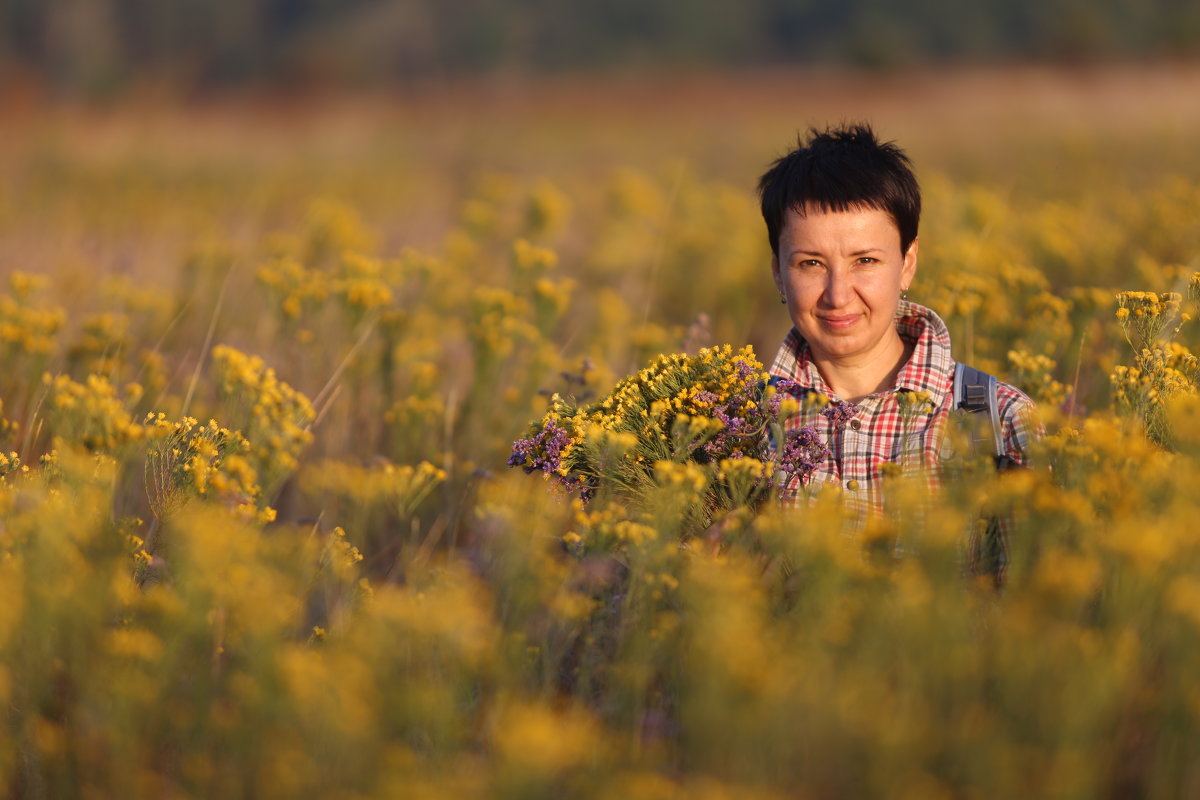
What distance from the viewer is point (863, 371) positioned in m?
2.96

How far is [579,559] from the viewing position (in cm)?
219

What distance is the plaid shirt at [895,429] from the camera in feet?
8.58

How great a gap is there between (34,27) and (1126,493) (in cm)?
5757

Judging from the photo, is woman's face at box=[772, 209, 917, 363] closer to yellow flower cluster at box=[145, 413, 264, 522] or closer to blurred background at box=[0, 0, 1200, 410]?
blurred background at box=[0, 0, 1200, 410]

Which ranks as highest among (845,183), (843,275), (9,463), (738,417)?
(845,183)

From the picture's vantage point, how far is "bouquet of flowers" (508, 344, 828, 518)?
251 centimetres

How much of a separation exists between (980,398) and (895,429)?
20 centimetres

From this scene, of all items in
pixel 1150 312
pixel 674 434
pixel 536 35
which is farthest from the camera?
pixel 536 35

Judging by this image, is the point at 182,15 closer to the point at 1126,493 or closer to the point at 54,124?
the point at 54,124

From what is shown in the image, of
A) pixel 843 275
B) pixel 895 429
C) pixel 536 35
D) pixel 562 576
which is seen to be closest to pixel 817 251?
pixel 843 275

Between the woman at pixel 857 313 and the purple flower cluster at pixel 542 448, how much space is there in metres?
0.55

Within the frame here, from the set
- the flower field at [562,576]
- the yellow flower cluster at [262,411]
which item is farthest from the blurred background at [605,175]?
the yellow flower cluster at [262,411]

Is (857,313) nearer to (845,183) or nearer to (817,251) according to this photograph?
(817,251)

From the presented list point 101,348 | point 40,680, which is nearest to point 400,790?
point 40,680
